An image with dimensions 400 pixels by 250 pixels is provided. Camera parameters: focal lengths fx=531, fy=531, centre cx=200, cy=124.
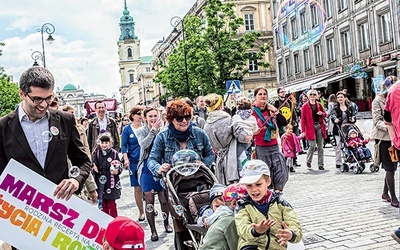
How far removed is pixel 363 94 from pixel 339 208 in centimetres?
2762

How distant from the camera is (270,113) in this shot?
830 cm

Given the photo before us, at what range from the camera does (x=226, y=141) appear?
7367 mm

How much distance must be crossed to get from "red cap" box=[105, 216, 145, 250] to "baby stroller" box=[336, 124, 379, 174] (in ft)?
31.8

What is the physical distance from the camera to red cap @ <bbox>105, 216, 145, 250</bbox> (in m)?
2.88

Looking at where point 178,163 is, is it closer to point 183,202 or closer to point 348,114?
point 183,202

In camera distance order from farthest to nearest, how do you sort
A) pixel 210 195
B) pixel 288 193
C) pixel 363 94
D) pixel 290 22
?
pixel 290 22 → pixel 363 94 → pixel 288 193 → pixel 210 195

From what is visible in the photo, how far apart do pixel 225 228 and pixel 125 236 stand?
145cm

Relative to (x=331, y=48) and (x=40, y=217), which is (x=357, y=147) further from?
(x=331, y=48)

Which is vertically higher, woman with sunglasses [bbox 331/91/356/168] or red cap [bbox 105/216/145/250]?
woman with sunglasses [bbox 331/91/356/168]

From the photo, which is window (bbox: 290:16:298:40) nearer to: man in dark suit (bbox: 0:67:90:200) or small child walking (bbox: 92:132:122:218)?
small child walking (bbox: 92:132:122:218)

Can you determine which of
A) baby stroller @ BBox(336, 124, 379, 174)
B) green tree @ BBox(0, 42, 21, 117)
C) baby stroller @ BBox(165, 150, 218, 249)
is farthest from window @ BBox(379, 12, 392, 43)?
green tree @ BBox(0, 42, 21, 117)

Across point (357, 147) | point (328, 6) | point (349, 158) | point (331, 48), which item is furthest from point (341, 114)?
point (328, 6)

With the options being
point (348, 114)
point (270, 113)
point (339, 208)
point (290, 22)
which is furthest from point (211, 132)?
point (290, 22)

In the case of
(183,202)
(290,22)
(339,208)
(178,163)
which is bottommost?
(339,208)
